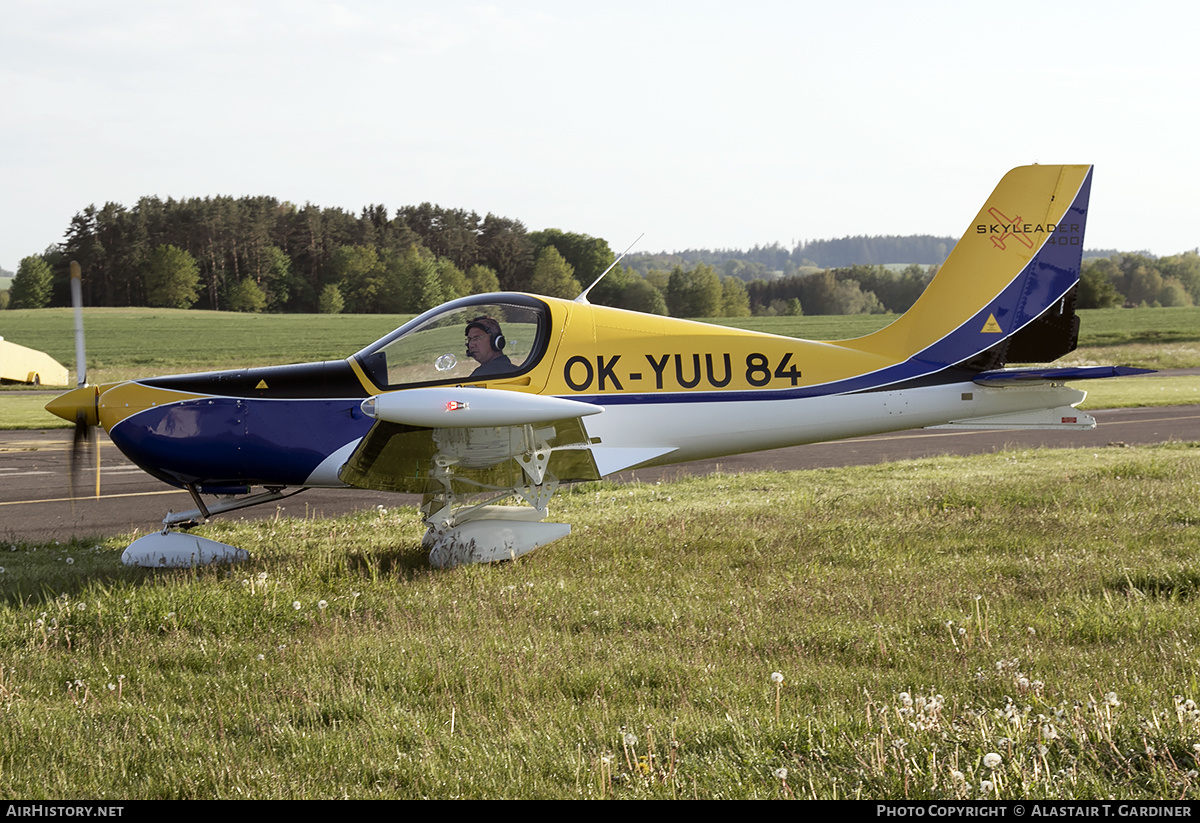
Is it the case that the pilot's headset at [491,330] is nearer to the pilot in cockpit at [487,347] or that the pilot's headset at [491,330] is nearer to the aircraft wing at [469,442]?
the pilot in cockpit at [487,347]

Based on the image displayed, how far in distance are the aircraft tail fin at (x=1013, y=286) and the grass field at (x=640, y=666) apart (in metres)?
1.55

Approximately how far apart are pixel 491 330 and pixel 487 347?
0.46 ft

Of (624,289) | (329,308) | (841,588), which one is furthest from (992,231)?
(329,308)

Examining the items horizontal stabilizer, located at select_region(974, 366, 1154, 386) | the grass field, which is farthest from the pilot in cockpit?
horizontal stabilizer, located at select_region(974, 366, 1154, 386)

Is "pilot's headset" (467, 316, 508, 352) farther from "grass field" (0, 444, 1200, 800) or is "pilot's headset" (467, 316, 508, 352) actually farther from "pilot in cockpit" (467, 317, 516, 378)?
"grass field" (0, 444, 1200, 800)

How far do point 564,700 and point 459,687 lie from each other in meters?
0.59

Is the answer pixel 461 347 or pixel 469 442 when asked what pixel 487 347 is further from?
pixel 469 442

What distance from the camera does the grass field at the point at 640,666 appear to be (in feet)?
11.0

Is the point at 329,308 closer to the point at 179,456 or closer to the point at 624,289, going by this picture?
the point at 624,289

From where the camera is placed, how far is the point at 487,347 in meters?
7.28

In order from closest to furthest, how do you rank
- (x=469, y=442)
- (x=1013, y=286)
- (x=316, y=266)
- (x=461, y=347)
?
(x=469, y=442)
(x=461, y=347)
(x=1013, y=286)
(x=316, y=266)

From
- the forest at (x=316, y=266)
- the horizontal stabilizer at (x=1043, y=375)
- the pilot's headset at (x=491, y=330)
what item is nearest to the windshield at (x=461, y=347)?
the pilot's headset at (x=491, y=330)

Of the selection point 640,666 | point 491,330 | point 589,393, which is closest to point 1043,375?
point 589,393

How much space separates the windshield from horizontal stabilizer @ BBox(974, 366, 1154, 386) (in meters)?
3.93
